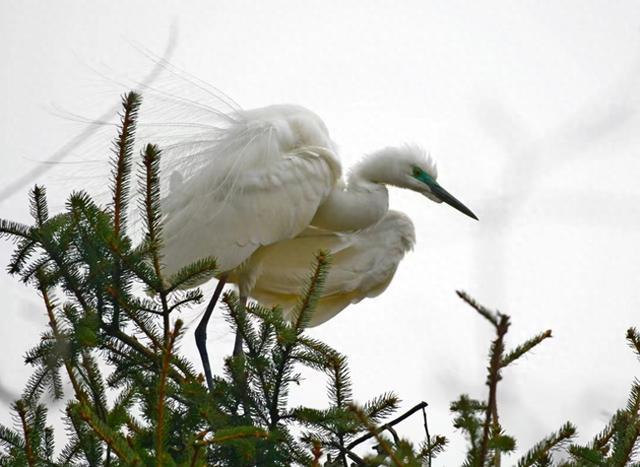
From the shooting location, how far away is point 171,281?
284 centimetres

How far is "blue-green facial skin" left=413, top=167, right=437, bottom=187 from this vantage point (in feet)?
19.1

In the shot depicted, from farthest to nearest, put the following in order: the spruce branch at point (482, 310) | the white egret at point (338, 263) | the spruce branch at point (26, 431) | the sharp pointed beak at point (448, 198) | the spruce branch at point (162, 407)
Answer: the sharp pointed beak at point (448, 198), the white egret at point (338, 263), the spruce branch at point (26, 431), the spruce branch at point (162, 407), the spruce branch at point (482, 310)

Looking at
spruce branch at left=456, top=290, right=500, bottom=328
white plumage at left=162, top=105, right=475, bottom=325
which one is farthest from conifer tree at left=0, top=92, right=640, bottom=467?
white plumage at left=162, top=105, right=475, bottom=325

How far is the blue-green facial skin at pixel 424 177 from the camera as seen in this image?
19.1ft

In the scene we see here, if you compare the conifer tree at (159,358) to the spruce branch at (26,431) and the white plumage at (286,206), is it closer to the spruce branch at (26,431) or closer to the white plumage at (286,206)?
the spruce branch at (26,431)

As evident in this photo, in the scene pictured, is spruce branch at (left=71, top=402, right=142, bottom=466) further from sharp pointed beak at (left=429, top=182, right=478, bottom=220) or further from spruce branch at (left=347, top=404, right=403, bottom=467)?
sharp pointed beak at (left=429, top=182, right=478, bottom=220)

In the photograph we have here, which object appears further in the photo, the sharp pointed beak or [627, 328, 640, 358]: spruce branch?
the sharp pointed beak

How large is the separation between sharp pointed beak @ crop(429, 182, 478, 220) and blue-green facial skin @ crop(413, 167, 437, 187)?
0.05 ft

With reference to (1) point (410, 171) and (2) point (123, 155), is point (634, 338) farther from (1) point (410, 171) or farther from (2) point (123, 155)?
(1) point (410, 171)

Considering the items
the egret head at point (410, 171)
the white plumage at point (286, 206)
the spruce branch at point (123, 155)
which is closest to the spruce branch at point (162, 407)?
the spruce branch at point (123, 155)

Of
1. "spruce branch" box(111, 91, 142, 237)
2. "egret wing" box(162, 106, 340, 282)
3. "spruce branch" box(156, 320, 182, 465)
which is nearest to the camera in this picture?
"spruce branch" box(156, 320, 182, 465)

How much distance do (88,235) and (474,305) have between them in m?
1.50

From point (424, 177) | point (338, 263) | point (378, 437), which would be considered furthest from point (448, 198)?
point (378, 437)

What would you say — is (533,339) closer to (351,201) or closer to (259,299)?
(351,201)
